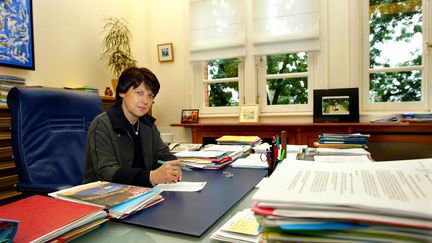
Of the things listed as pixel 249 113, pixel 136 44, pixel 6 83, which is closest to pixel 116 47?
pixel 136 44

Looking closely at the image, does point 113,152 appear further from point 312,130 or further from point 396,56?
point 396,56

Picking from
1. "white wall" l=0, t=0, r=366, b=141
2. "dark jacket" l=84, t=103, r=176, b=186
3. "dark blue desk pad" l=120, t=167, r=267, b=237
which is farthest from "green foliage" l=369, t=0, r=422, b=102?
"dark jacket" l=84, t=103, r=176, b=186

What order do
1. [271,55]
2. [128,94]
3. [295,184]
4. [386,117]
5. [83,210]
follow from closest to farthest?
1. [295,184]
2. [83,210]
3. [128,94]
4. [386,117]
5. [271,55]

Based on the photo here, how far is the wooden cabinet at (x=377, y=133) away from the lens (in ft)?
7.93

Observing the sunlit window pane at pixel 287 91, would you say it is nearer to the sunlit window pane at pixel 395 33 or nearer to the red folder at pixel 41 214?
the sunlit window pane at pixel 395 33

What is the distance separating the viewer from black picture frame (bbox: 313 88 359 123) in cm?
268

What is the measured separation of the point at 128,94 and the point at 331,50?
7.21 feet

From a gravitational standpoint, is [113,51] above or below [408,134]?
above

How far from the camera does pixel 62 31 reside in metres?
2.81

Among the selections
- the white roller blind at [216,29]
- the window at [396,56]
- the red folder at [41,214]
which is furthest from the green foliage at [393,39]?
the red folder at [41,214]

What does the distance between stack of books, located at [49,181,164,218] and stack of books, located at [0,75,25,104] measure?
1.76 m

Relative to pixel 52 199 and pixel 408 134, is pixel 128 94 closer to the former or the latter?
pixel 52 199

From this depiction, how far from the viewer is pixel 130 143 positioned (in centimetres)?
134

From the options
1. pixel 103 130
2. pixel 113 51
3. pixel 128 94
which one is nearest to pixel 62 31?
pixel 113 51
